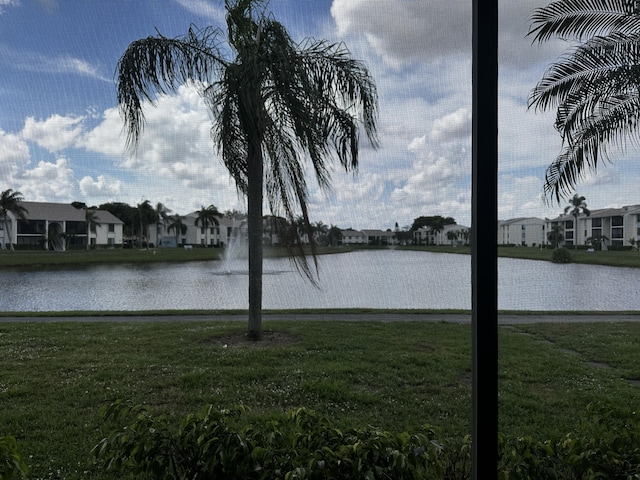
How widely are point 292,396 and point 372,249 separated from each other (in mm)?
770

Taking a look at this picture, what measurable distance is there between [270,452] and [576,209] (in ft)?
4.34

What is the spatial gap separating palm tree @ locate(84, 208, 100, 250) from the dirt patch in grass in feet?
4.47

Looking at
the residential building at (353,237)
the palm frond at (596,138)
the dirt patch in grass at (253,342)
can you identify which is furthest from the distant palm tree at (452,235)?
the dirt patch in grass at (253,342)

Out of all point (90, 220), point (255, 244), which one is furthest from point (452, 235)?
point (255, 244)

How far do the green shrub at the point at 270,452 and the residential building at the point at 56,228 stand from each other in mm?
695

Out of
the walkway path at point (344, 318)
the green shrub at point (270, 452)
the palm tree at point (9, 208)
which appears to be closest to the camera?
the green shrub at point (270, 452)

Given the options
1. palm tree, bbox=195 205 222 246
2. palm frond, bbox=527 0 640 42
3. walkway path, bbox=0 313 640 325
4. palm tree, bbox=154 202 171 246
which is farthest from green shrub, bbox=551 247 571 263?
palm tree, bbox=154 202 171 246

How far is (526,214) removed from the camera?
144 centimetres

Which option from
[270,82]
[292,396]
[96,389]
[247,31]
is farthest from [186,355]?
[247,31]

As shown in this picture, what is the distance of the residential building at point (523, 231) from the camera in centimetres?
133

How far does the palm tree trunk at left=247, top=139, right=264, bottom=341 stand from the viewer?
8.12ft

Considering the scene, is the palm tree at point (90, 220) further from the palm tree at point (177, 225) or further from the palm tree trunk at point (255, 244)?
the palm tree trunk at point (255, 244)

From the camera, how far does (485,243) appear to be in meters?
0.82

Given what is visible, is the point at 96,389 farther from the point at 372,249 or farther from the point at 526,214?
the point at 526,214
